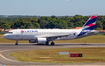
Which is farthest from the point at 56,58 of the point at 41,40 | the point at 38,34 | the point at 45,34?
the point at 45,34

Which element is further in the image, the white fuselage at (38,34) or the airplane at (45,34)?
the white fuselage at (38,34)

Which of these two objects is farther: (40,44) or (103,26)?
(103,26)

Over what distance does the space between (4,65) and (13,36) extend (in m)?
27.7

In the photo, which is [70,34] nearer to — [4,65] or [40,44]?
[40,44]

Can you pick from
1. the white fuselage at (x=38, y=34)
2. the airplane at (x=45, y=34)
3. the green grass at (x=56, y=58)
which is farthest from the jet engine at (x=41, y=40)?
the green grass at (x=56, y=58)

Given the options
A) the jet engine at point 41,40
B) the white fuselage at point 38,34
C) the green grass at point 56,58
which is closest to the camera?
the green grass at point 56,58

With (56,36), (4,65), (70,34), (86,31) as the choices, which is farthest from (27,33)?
(4,65)

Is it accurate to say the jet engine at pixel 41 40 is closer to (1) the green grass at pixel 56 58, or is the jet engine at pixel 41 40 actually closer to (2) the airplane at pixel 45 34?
(2) the airplane at pixel 45 34

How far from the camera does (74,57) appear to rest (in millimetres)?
32000

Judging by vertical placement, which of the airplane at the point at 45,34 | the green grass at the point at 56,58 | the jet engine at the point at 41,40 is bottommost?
the green grass at the point at 56,58

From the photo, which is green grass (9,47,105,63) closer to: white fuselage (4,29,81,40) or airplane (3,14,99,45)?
airplane (3,14,99,45)

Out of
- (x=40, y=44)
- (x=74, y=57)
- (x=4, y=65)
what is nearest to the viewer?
(x=4, y=65)

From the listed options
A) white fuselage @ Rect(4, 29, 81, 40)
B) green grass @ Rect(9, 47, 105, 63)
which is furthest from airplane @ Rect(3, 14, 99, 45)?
green grass @ Rect(9, 47, 105, 63)

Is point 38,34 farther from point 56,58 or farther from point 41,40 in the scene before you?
point 56,58
